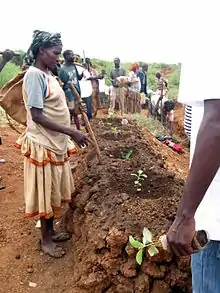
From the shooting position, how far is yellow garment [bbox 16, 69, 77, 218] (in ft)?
9.78

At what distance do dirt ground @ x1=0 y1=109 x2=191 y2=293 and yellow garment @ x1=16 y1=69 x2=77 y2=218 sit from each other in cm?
35

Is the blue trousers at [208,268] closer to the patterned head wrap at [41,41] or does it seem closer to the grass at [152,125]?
the patterned head wrap at [41,41]

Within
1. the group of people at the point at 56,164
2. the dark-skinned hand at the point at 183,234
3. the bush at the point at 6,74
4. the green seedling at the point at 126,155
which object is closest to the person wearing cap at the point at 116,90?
the bush at the point at 6,74

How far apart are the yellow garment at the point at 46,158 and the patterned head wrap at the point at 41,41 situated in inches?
11.3

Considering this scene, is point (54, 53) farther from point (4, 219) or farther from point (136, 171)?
point (4, 219)

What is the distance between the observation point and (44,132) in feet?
9.79

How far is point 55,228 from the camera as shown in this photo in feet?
12.3

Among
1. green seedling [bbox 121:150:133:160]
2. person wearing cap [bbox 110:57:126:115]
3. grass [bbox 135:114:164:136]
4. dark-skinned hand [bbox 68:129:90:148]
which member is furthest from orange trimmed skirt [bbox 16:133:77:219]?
person wearing cap [bbox 110:57:126:115]

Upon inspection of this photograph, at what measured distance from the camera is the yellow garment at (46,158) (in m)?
2.98

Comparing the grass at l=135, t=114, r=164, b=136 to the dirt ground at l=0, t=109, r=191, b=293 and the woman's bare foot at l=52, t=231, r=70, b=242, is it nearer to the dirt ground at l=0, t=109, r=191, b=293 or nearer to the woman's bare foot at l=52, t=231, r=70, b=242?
the dirt ground at l=0, t=109, r=191, b=293

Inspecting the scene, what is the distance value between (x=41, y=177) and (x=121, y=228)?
2.79 ft

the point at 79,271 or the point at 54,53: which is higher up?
the point at 54,53

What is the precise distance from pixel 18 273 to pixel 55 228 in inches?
30.0

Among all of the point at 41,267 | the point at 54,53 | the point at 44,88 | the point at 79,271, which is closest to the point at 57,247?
the point at 41,267
